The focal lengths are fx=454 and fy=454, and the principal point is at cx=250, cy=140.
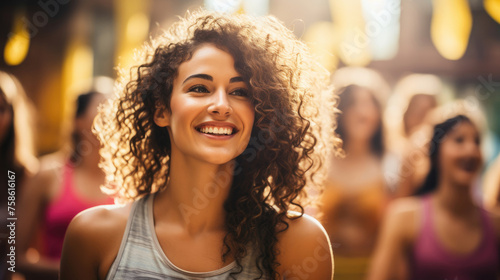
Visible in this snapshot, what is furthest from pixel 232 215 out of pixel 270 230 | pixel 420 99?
pixel 420 99

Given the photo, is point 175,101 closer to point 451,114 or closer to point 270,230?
point 270,230

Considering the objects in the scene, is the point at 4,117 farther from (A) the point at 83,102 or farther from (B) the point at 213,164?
(B) the point at 213,164

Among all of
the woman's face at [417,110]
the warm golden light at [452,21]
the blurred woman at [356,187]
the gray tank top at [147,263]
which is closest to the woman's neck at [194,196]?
the gray tank top at [147,263]

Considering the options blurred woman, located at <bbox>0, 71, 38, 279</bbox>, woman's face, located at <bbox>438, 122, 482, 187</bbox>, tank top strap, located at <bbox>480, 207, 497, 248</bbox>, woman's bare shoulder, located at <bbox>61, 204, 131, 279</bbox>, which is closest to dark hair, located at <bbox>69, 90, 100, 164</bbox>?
blurred woman, located at <bbox>0, 71, 38, 279</bbox>

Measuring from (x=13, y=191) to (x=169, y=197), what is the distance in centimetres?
152

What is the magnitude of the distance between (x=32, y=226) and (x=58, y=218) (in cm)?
16

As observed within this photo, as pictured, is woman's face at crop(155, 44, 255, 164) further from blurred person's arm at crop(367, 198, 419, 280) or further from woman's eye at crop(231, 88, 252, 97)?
blurred person's arm at crop(367, 198, 419, 280)

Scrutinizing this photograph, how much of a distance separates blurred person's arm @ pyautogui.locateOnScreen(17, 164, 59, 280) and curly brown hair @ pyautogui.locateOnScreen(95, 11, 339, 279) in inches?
35.9

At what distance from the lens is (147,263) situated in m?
1.45

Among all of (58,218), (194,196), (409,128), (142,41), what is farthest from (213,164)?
(142,41)

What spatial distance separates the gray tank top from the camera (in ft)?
4.71

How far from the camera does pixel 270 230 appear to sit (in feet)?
5.11

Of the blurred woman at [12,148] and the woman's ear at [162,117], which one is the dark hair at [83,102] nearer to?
the blurred woman at [12,148]

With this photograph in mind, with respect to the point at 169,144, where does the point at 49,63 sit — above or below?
above
